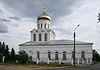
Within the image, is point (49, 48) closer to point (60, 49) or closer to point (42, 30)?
point (60, 49)

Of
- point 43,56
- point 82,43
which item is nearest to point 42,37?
point 43,56

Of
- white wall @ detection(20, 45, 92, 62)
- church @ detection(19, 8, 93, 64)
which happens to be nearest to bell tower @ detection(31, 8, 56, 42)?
church @ detection(19, 8, 93, 64)

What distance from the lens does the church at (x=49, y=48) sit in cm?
4412

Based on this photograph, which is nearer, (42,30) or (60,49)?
(60,49)

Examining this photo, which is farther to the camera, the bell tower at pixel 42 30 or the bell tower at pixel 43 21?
the bell tower at pixel 43 21

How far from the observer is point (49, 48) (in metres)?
46.9

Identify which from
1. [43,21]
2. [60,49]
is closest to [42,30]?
[43,21]

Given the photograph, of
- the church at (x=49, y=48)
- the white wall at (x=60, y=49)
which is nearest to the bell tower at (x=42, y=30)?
the church at (x=49, y=48)

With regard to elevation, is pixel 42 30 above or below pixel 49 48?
above

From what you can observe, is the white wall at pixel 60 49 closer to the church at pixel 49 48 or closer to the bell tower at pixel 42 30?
the church at pixel 49 48

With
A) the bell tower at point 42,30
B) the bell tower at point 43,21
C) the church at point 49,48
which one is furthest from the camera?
the bell tower at point 43,21

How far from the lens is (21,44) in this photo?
49.2m

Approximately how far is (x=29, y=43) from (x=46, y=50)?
634 cm

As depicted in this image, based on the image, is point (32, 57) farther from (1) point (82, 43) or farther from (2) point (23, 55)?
(1) point (82, 43)
